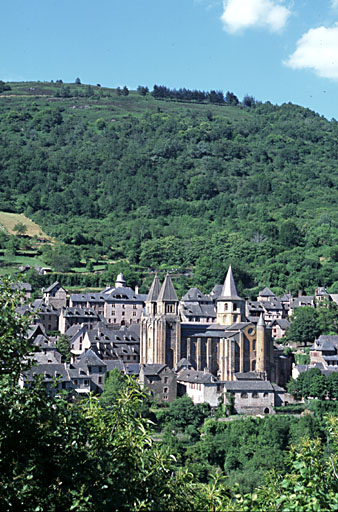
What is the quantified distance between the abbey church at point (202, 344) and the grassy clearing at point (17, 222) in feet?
234

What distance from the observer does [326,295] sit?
10819 cm

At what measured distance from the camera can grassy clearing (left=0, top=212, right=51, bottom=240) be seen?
150625mm

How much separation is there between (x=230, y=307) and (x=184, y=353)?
7538 millimetres

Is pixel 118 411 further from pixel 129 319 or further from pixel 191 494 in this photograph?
pixel 129 319

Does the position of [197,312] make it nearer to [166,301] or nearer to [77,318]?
[166,301]

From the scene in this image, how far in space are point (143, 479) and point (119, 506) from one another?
1.25m

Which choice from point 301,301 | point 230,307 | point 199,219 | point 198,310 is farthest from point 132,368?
point 199,219

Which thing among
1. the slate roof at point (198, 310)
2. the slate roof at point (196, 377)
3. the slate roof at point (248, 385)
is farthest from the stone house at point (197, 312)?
the slate roof at point (248, 385)

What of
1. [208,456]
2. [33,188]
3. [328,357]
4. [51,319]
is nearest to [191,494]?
[208,456]

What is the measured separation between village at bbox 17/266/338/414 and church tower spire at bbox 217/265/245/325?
100 millimetres

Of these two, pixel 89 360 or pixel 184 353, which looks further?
pixel 184 353

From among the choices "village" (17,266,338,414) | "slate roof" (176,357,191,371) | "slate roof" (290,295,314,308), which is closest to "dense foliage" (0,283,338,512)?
"village" (17,266,338,414)

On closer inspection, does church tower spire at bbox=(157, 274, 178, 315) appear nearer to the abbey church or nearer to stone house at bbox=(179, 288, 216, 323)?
the abbey church

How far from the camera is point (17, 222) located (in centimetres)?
15712
